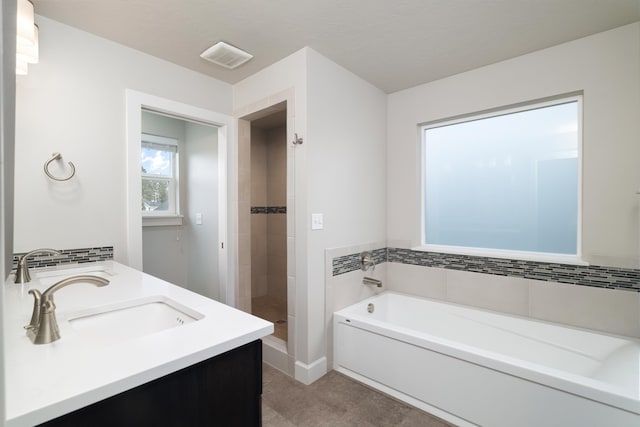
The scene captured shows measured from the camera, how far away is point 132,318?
48.8 inches

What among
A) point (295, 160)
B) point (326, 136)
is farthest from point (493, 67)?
point (295, 160)

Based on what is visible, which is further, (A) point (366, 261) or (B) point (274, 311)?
(B) point (274, 311)

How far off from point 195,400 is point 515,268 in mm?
2415

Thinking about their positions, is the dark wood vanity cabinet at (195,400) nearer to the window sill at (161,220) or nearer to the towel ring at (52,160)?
the towel ring at (52,160)

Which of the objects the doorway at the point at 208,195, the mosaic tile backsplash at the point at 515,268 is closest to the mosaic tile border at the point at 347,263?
the mosaic tile backsplash at the point at 515,268

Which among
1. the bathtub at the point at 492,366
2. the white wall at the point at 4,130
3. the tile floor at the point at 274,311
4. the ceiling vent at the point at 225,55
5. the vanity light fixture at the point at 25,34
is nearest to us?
the white wall at the point at 4,130

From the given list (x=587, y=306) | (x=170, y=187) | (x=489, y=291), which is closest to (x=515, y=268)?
(x=489, y=291)

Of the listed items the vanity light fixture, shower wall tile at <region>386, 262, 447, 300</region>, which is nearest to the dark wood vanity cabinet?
the vanity light fixture

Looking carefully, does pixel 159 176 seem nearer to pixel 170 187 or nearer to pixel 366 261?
pixel 170 187

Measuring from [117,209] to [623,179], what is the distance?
343 cm

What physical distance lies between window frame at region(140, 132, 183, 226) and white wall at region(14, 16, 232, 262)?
4.38ft

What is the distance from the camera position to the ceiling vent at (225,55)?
2.16 metres

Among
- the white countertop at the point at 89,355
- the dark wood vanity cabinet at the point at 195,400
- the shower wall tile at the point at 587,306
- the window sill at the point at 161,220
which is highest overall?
the window sill at the point at 161,220

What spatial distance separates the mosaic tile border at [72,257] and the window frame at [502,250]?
2.56 meters
